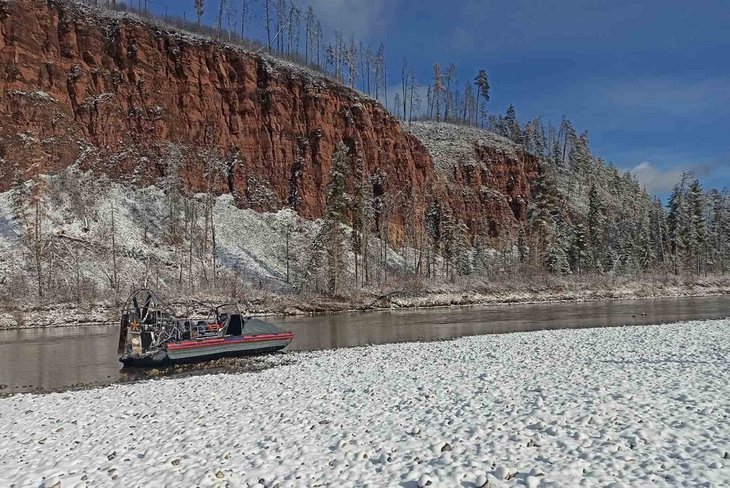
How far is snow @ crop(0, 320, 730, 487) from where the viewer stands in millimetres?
7203

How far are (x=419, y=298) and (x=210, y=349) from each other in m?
34.7

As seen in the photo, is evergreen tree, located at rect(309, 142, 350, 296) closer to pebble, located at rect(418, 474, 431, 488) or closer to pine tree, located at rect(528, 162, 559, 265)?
pine tree, located at rect(528, 162, 559, 265)

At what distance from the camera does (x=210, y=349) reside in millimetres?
23562

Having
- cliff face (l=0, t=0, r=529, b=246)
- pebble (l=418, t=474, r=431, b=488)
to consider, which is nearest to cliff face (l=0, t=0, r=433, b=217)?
cliff face (l=0, t=0, r=529, b=246)

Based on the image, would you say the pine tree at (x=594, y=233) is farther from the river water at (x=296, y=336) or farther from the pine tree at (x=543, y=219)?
the river water at (x=296, y=336)

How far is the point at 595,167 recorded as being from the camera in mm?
149500

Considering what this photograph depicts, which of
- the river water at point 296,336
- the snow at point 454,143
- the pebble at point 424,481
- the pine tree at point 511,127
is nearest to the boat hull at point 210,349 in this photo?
the river water at point 296,336

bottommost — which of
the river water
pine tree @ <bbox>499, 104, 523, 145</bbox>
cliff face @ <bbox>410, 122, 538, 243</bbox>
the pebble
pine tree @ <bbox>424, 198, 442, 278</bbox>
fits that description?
the river water

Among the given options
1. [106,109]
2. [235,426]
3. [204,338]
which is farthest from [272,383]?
[106,109]

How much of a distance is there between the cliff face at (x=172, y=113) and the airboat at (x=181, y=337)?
43328 millimetres

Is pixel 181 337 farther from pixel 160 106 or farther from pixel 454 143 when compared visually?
pixel 454 143

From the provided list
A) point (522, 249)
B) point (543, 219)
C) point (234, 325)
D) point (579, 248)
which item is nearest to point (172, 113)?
point (543, 219)

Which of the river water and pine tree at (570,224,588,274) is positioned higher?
pine tree at (570,224,588,274)

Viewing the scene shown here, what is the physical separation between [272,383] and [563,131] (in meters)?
Answer: 160
